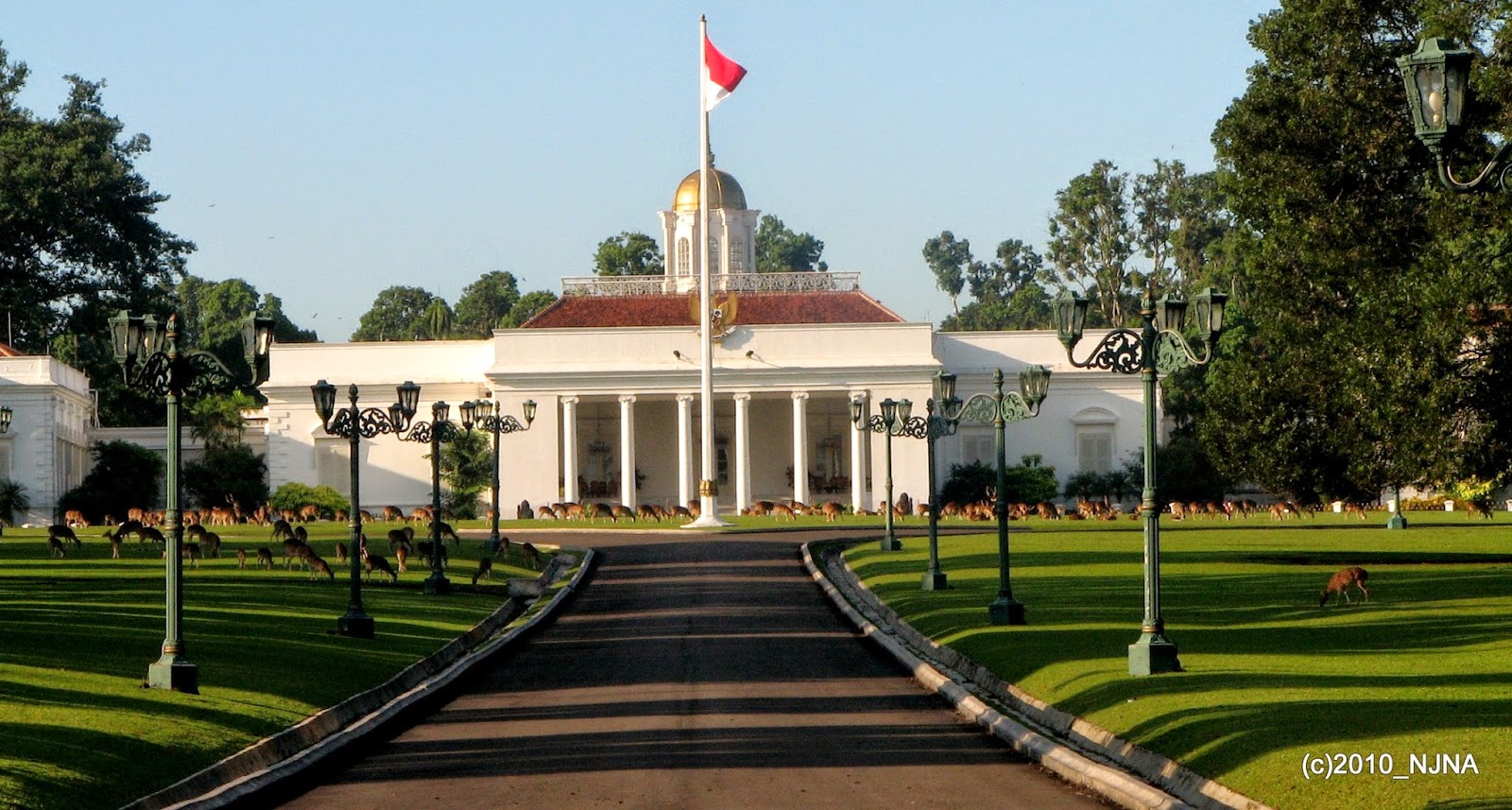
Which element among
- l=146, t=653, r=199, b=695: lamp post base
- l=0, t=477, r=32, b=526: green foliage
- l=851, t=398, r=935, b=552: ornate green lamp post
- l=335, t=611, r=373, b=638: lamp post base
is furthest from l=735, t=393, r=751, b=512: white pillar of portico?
l=146, t=653, r=199, b=695: lamp post base

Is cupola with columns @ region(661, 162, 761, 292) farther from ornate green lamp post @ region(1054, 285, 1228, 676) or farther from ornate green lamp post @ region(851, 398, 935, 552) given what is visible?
ornate green lamp post @ region(1054, 285, 1228, 676)

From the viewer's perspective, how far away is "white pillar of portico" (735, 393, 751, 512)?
86.5 metres

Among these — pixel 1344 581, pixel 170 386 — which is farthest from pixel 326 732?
pixel 1344 581

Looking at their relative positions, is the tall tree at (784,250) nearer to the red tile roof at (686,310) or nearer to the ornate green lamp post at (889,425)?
the red tile roof at (686,310)

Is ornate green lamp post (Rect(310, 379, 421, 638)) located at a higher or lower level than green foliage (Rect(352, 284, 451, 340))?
lower

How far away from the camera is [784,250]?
184m

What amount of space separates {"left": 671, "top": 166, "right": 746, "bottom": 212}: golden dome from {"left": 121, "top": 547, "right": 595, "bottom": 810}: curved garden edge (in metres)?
68.4

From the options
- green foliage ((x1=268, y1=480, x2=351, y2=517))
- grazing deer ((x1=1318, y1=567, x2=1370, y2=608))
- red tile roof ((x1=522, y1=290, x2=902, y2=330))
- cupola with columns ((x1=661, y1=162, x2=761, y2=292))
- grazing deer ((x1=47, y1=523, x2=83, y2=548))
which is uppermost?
cupola with columns ((x1=661, y1=162, x2=761, y2=292))

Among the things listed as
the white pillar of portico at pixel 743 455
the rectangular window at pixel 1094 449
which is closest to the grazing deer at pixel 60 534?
the white pillar of portico at pixel 743 455

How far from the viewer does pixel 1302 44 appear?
135ft

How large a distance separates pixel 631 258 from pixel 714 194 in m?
46.3

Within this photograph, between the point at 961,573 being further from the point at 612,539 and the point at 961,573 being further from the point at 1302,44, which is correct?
the point at 612,539

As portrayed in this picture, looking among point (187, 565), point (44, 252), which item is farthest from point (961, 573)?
point (44, 252)

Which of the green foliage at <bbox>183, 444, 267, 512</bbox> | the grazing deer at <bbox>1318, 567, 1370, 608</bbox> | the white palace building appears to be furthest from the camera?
the white palace building
